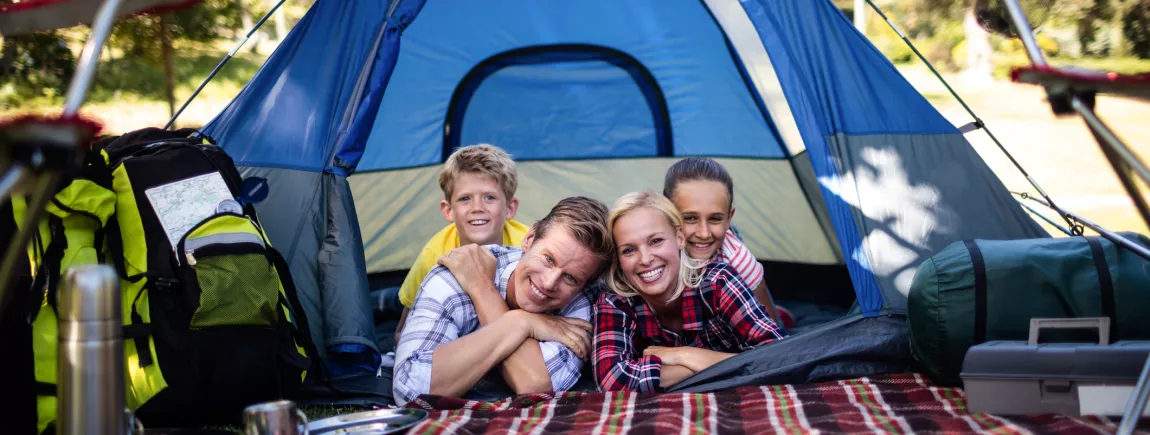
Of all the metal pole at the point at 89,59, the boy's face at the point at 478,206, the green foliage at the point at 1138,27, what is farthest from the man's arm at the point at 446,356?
the green foliage at the point at 1138,27

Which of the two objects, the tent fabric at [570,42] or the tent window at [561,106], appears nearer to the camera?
the tent fabric at [570,42]

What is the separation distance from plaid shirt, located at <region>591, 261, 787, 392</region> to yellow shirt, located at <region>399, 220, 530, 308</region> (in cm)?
58

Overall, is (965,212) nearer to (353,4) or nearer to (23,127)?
(353,4)

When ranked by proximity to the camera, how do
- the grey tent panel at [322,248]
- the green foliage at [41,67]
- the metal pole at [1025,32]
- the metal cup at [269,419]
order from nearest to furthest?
the metal cup at [269,419]
the metal pole at [1025,32]
the grey tent panel at [322,248]
the green foliage at [41,67]

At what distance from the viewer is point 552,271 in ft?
8.16

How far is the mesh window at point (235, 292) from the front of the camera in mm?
2314

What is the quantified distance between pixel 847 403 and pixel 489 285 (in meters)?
0.99

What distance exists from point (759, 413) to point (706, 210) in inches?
36.9

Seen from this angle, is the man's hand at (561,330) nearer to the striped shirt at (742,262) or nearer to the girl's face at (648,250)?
the girl's face at (648,250)

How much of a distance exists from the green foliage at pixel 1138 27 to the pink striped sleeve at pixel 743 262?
5634 millimetres

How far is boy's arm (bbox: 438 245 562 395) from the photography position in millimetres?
2498

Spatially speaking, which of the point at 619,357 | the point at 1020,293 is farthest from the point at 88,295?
the point at 1020,293

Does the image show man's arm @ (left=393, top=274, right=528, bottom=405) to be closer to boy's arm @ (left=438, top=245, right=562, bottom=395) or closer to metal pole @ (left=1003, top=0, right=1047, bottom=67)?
boy's arm @ (left=438, top=245, right=562, bottom=395)

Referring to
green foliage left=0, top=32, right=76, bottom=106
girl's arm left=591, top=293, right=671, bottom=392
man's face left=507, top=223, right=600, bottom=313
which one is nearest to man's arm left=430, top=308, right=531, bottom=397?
man's face left=507, top=223, right=600, bottom=313
